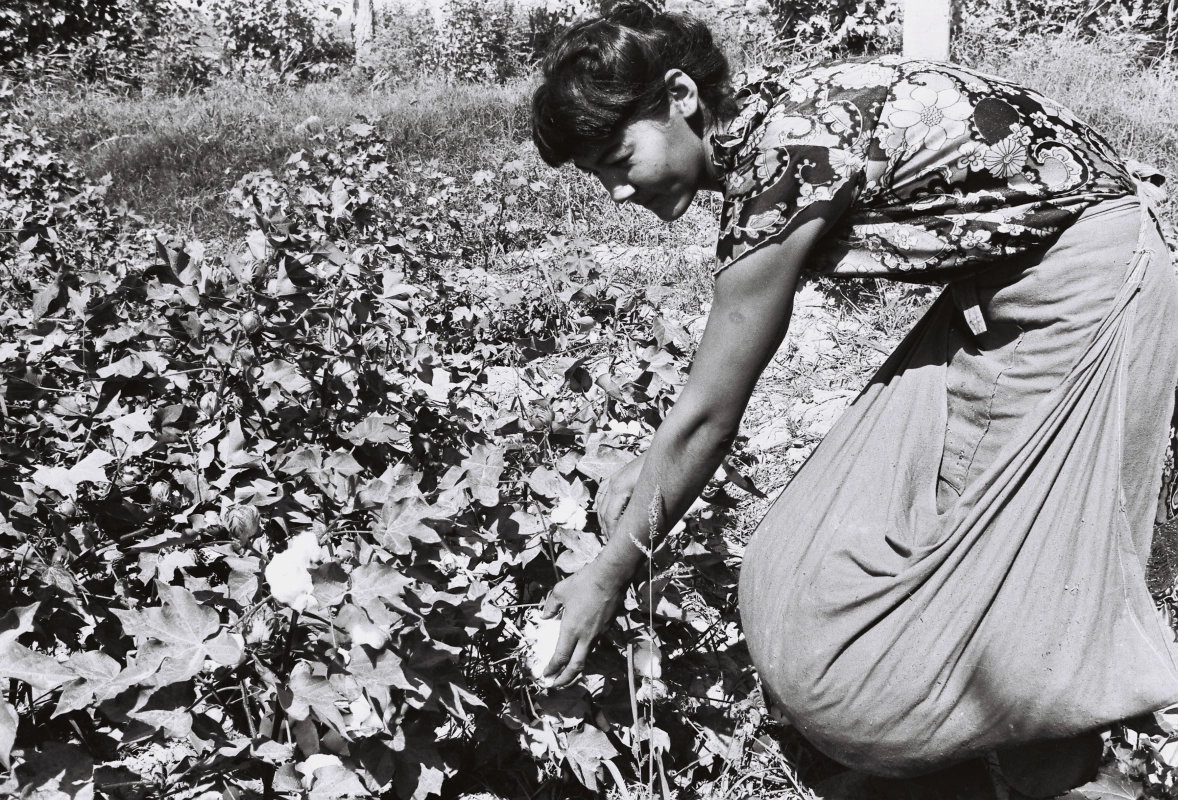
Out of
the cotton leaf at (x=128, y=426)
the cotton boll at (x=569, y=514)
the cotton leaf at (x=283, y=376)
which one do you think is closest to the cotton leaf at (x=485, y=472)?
the cotton boll at (x=569, y=514)

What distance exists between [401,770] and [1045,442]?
116 cm

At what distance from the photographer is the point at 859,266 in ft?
5.29

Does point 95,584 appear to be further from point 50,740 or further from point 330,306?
point 330,306

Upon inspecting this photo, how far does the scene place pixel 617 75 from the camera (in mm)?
1562

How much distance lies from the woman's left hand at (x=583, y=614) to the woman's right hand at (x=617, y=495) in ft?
0.51

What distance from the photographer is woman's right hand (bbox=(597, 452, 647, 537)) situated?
5.73 ft

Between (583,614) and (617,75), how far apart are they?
33.8 inches

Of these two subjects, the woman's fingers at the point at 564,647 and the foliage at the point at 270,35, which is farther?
the foliage at the point at 270,35

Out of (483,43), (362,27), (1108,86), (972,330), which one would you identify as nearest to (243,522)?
(972,330)

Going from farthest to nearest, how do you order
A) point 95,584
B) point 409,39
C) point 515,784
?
point 409,39, point 515,784, point 95,584

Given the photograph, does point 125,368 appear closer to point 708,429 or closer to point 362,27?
point 708,429

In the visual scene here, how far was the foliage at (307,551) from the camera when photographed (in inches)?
55.6

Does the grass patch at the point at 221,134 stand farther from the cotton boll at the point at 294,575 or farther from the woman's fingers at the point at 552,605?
the cotton boll at the point at 294,575

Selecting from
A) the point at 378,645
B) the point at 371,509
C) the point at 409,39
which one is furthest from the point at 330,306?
the point at 409,39
